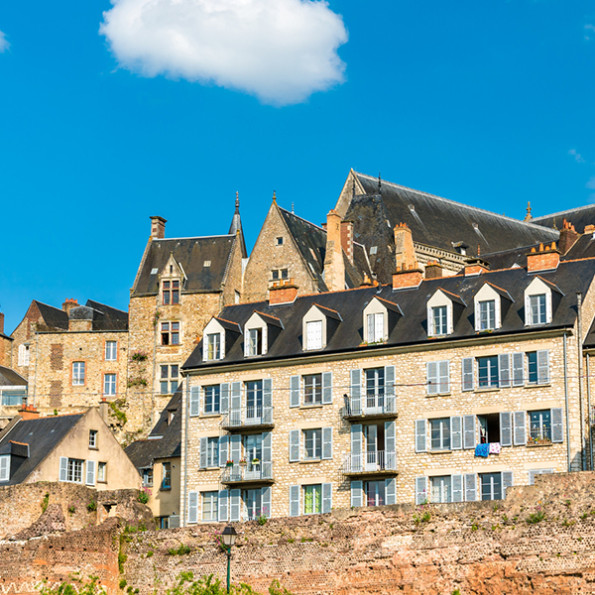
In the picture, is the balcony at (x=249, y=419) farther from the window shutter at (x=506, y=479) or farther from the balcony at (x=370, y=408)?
the window shutter at (x=506, y=479)

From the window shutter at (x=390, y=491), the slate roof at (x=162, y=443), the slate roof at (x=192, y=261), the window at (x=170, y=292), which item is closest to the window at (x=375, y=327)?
the window shutter at (x=390, y=491)

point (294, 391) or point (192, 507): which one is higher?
point (294, 391)

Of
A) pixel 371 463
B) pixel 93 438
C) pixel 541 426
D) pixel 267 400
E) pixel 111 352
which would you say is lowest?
pixel 371 463

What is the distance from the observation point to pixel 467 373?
3966 cm

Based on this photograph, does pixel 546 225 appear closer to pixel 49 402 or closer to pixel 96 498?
pixel 49 402

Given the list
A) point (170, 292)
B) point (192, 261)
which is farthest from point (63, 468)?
point (192, 261)

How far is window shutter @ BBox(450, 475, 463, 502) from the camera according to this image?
127ft

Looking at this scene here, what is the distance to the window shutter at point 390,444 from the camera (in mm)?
39969

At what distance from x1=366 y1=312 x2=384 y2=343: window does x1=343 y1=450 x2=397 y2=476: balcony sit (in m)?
3.71

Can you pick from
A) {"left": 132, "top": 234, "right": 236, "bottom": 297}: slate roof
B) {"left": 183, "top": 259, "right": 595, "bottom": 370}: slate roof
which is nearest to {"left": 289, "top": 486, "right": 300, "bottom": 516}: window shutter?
{"left": 183, "top": 259, "right": 595, "bottom": 370}: slate roof

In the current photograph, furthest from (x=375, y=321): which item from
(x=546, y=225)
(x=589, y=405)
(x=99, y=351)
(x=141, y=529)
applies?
(x=546, y=225)

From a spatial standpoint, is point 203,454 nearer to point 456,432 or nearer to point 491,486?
point 456,432

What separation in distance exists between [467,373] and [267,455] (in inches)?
286

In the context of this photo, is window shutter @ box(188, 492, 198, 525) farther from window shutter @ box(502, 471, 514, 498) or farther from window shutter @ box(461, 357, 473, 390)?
window shutter @ box(502, 471, 514, 498)
